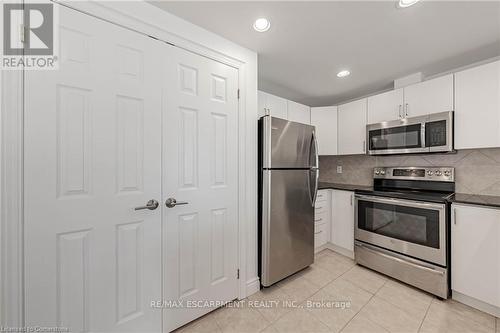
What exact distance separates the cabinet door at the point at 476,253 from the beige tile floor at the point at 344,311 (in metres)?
0.18

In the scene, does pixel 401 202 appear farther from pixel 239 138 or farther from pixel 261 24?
pixel 261 24

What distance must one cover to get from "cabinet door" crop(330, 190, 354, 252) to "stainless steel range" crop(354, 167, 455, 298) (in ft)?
0.38

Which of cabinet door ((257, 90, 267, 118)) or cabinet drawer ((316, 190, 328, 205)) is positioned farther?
cabinet drawer ((316, 190, 328, 205))

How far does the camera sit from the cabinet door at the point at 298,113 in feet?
8.79

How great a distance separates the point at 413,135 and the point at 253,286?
232 cm

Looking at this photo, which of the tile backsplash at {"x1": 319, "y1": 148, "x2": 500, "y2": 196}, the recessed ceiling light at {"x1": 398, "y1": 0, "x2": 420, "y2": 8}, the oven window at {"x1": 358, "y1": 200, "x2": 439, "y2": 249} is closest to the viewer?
the recessed ceiling light at {"x1": 398, "y1": 0, "x2": 420, "y2": 8}

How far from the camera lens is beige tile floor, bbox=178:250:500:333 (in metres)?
1.46

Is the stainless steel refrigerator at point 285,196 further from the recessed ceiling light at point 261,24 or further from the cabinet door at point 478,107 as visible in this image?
the cabinet door at point 478,107

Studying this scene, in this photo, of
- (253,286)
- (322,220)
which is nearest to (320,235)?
(322,220)

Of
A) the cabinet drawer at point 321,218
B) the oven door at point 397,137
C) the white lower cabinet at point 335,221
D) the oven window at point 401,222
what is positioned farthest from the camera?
the cabinet drawer at point 321,218

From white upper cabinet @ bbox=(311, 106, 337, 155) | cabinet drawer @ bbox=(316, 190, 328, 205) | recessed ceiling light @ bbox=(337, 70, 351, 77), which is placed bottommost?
cabinet drawer @ bbox=(316, 190, 328, 205)

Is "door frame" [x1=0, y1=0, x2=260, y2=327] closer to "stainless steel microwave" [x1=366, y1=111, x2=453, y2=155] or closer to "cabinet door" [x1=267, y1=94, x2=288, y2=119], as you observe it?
"cabinet door" [x1=267, y1=94, x2=288, y2=119]

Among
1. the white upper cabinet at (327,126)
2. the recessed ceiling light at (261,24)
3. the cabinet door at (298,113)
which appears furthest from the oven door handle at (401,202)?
the recessed ceiling light at (261,24)

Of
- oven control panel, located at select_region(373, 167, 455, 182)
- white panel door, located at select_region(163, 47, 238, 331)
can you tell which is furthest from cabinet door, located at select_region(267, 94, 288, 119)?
oven control panel, located at select_region(373, 167, 455, 182)
